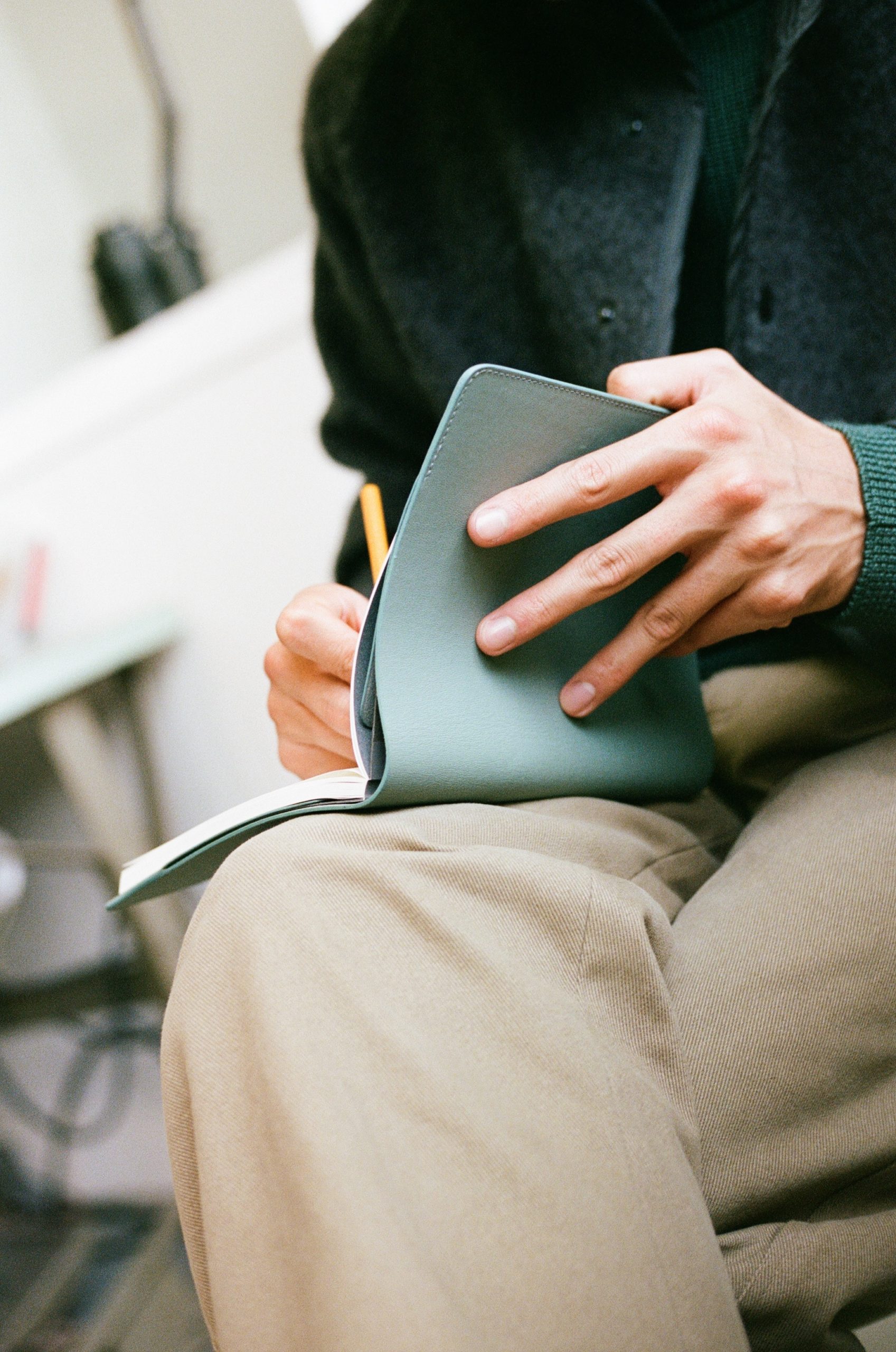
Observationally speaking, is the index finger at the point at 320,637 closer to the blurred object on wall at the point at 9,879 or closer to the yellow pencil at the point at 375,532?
the yellow pencil at the point at 375,532

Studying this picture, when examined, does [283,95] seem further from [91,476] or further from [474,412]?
[474,412]

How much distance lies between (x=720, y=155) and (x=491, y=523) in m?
0.43

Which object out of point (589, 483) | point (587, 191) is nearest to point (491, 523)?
point (589, 483)

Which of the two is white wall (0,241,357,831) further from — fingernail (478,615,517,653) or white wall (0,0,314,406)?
fingernail (478,615,517,653)

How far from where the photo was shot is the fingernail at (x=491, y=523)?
351mm

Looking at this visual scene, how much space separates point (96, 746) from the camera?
98 cm

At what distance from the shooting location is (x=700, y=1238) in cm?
26

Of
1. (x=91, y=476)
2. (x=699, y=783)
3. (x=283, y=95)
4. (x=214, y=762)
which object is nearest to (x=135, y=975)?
(x=214, y=762)

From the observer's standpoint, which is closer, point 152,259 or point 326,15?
point 326,15

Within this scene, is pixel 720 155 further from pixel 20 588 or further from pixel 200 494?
pixel 20 588

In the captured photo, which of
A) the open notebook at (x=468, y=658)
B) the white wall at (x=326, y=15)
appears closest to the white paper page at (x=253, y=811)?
the open notebook at (x=468, y=658)

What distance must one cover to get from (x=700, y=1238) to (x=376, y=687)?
22 cm

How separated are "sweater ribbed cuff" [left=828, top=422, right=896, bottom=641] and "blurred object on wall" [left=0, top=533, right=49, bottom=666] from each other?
1079mm

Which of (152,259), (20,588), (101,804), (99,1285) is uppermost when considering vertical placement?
(152,259)
